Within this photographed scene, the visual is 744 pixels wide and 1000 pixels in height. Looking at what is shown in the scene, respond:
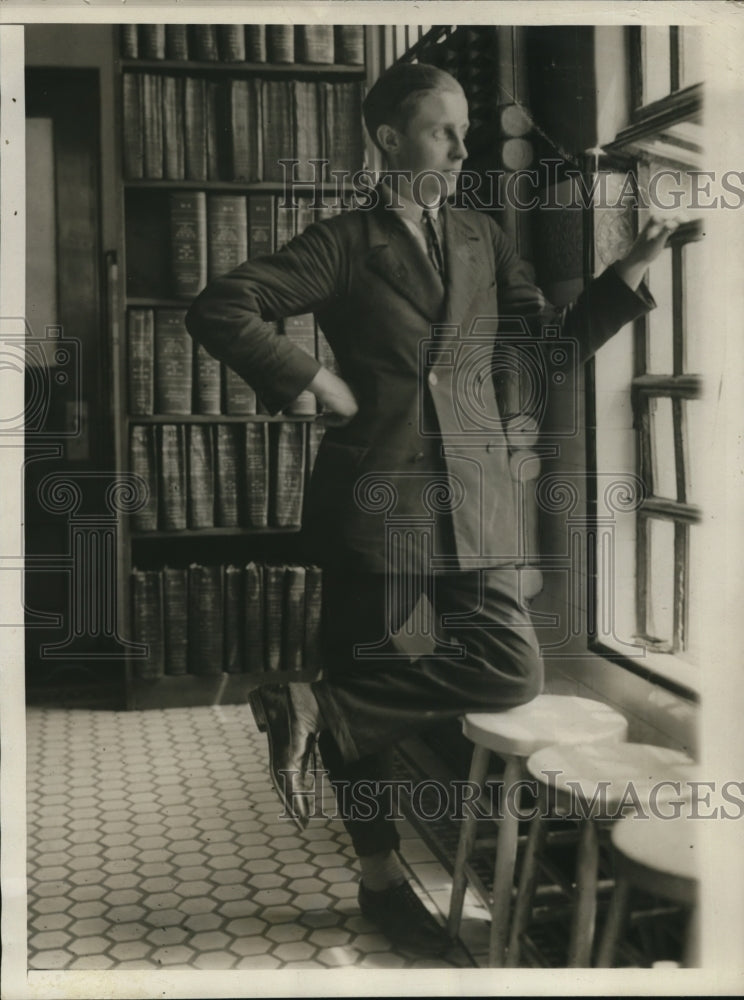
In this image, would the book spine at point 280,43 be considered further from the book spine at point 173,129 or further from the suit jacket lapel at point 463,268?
the suit jacket lapel at point 463,268

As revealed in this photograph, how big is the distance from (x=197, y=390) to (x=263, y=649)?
1.58 ft

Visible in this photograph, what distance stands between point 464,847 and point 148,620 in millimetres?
688

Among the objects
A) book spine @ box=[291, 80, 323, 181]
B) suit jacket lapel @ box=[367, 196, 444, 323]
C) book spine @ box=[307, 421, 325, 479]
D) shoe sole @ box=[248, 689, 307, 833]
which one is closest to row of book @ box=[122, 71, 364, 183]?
book spine @ box=[291, 80, 323, 181]

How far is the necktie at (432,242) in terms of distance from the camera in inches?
64.9

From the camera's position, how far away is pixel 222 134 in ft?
5.52

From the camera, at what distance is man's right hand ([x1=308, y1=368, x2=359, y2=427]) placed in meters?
1.65

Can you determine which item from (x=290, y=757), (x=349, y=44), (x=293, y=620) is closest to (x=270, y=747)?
(x=290, y=757)

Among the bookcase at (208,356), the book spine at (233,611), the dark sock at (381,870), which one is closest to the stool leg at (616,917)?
the dark sock at (381,870)

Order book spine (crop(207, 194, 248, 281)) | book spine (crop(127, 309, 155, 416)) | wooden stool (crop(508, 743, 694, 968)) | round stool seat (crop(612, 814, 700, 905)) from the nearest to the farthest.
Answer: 1. round stool seat (crop(612, 814, 700, 905))
2. wooden stool (crop(508, 743, 694, 968))
3. book spine (crop(207, 194, 248, 281))
4. book spine (crop(127, 309, 155, 416))

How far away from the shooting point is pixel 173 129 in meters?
1.70

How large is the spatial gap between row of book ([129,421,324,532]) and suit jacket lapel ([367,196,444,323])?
0.29m

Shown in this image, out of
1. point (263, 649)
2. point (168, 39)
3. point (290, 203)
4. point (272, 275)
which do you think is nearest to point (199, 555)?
point (263, 649)

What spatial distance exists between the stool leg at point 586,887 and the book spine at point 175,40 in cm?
141

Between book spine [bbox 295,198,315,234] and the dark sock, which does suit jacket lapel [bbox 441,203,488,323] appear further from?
the dark sock
